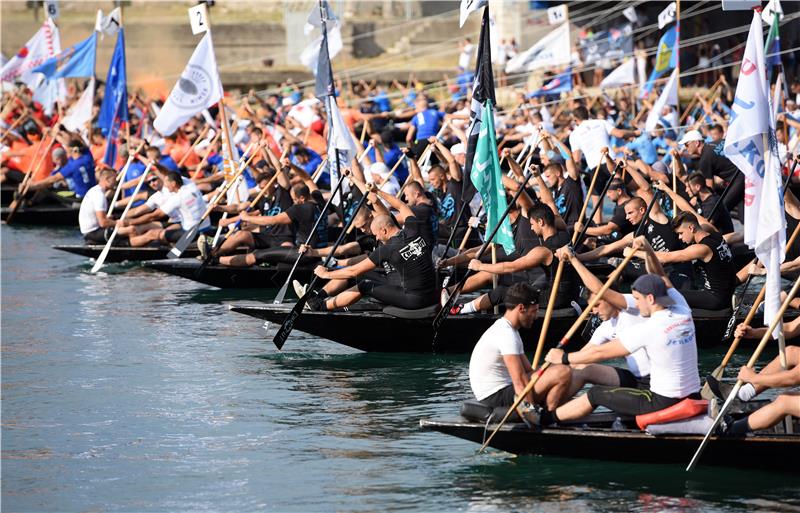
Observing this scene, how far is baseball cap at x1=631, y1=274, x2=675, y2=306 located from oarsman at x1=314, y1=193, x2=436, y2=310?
4617 millimetres

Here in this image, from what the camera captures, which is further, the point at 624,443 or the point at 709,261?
the point at 709,261

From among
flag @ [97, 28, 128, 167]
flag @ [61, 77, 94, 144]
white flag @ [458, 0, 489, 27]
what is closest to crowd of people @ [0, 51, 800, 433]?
flag @ [61, 77, 94, 144]

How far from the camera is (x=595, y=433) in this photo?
1052 centimetres

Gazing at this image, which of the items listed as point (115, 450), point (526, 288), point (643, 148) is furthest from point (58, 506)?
point (643, 148)

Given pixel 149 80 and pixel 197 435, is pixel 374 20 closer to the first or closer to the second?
pixel 149 80

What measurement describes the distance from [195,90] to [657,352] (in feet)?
42.1

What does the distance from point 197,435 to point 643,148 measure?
1450cm

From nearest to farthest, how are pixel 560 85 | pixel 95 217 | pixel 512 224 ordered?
pixel 512 224 < pixel 95 217 < pixel 560 85

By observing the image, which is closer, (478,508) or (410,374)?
(478,508)

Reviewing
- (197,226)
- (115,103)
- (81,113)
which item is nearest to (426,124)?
(115,103)

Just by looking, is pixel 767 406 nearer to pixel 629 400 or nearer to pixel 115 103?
pixel 629 400

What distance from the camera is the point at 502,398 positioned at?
10.9 m

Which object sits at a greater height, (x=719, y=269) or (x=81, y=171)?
(x=81, y=171)

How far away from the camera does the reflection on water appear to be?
1046cm
